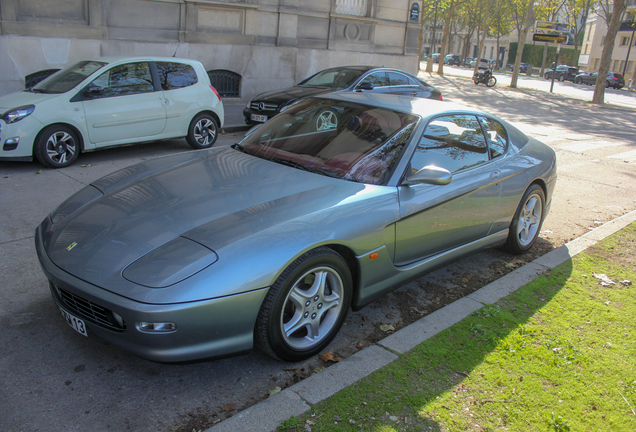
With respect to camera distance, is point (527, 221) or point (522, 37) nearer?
point (527, 221)

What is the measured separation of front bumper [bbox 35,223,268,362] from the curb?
1.16 ft

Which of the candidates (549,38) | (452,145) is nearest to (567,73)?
(549,38)

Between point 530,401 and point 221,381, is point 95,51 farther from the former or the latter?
point 530,401

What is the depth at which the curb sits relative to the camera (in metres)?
2.57

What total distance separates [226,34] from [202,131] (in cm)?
665

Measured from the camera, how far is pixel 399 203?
3.51 meters

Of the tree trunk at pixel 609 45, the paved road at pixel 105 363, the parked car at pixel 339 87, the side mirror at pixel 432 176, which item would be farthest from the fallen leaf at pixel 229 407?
the tree trunk at pixel 609 45

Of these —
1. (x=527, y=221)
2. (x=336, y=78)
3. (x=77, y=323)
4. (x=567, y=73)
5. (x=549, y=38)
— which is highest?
(x=549, y=38)

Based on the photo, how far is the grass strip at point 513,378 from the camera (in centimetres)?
269

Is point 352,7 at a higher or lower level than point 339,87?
higher

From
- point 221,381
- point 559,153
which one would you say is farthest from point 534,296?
point 559,153

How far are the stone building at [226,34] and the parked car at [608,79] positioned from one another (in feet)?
126

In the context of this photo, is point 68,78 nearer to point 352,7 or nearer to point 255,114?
point 255,114

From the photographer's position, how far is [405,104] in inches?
169
